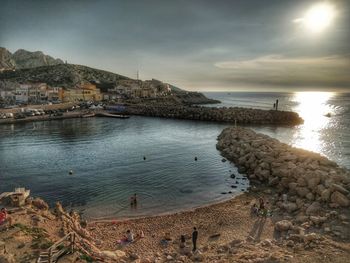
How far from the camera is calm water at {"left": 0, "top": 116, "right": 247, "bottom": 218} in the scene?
1085 inches

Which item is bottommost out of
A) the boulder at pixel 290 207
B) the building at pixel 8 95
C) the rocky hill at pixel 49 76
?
the boulder at pixel 290 207

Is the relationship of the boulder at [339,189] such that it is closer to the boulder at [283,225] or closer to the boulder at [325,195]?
the boulder at [325,195]

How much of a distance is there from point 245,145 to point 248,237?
→ 25026mm

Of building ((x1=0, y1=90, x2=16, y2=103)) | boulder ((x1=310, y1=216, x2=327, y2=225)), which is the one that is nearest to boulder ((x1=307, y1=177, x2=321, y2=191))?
boulder ((x1=310, y1=216, x2=327, y2=225))

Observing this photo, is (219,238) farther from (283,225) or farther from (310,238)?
(310,238)

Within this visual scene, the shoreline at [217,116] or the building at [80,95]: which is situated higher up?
the building at [80,95]

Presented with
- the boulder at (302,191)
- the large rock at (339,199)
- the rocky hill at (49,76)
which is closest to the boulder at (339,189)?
the large rock at (339,199)

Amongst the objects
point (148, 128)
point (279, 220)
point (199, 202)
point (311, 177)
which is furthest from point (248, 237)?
point (148, 128)

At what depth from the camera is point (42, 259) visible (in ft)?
43.3

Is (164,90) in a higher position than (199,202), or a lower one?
higher

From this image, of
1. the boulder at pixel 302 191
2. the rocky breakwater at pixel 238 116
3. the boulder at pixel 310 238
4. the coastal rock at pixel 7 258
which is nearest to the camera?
the coastal rock at pixel 7 258

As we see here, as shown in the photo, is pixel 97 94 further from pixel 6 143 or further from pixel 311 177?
pixel 311 177

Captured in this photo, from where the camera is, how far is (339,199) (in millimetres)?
22500

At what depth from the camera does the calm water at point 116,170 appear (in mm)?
27562
